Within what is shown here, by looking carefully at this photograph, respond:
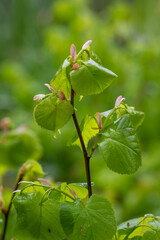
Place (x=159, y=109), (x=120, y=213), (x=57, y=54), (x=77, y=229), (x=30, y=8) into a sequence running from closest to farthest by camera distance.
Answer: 1. (x=77, y=229)
2. (x=120, y=213)
3. (x=159, y=109)
4. (x=57, y=54)
5. (x=30, y=8)

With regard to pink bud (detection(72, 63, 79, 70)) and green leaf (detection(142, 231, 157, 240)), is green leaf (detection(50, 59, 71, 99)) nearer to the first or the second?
pink bud (detection(72, 63, 79, 70))

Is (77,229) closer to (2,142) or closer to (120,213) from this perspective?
(2,142)

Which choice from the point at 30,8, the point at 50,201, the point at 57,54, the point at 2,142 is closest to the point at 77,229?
the point at 50,201

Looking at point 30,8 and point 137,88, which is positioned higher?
point 30,8

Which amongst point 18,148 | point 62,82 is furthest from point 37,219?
point 18,148

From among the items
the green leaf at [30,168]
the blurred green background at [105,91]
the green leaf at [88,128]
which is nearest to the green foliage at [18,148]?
the blurred green background at [105,91]

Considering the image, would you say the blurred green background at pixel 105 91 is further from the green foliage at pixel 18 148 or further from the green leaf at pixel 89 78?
the green leaf at pixel 89 78

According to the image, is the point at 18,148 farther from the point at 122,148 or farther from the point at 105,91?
the point at 105,91
